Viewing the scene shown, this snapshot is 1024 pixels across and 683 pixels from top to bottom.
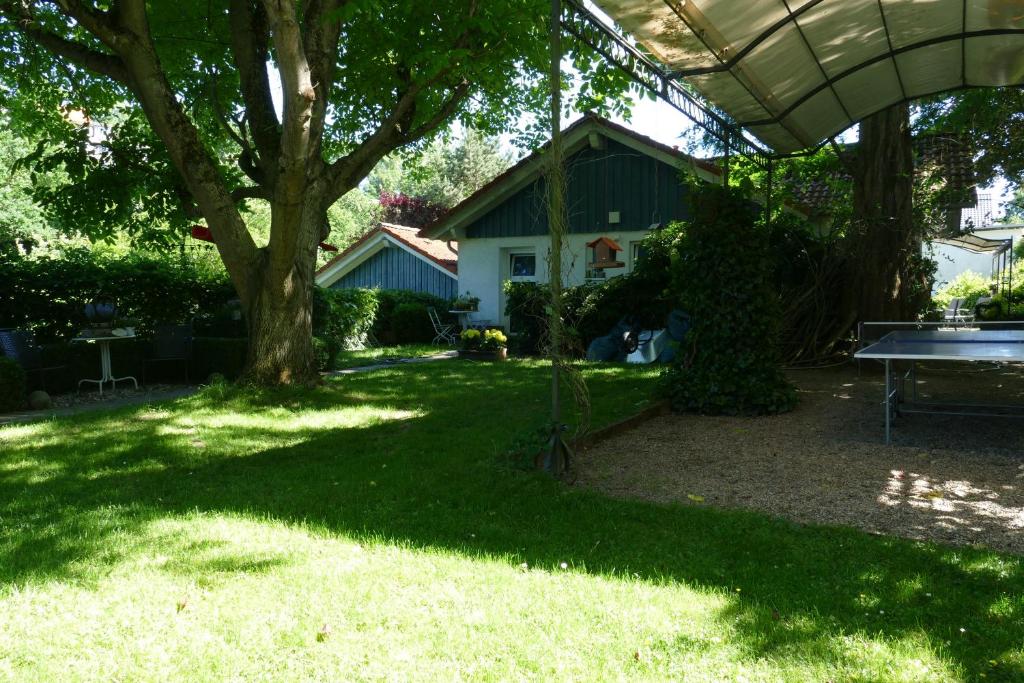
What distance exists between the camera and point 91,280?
37.1 ft

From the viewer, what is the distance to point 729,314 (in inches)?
328

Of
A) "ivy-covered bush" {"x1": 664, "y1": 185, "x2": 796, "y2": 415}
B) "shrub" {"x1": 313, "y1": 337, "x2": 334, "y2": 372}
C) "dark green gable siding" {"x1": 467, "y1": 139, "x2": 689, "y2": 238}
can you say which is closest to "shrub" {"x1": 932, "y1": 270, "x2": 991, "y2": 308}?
"dark green gable siding" {"x1": 467, "y1": 139, "x2": 689, "y2": 238}

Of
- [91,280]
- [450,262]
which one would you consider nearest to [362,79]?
[91,280]

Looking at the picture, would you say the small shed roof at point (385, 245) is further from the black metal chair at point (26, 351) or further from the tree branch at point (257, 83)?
the black metal chair at point (26, 351)

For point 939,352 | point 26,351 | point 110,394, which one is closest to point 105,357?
point 110,394

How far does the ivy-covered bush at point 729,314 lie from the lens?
8289mm

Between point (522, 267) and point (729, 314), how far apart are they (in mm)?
11079

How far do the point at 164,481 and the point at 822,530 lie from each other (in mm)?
4653

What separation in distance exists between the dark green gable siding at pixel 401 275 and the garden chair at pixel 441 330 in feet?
11.5

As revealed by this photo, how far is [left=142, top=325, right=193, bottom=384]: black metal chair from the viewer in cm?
Result: 1121

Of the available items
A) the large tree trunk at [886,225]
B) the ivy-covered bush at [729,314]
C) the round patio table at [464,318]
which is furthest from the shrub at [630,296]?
the ivy-covered bush at [729,314]

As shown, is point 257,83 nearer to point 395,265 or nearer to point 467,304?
point 467,304

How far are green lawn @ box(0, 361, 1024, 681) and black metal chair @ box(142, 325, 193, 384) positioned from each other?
16.8ft

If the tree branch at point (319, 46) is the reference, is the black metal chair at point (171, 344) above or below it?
below
